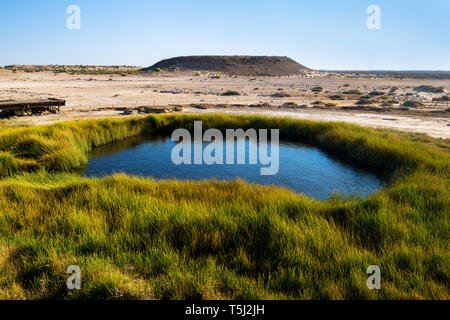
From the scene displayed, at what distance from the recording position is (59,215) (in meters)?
6.39

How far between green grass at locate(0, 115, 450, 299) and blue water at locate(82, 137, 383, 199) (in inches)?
90.8

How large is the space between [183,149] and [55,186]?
7.92 meters

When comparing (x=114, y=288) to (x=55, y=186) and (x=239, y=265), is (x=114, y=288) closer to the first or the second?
(x=239, y=265)

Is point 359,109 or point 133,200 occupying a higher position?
point 359,109

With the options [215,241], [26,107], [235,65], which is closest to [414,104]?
[215,241]

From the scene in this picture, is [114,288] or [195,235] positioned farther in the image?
[195,235]

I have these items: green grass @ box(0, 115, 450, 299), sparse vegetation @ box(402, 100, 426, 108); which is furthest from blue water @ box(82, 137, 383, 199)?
sparse vegetation @ box(402, 100, 426, 108)

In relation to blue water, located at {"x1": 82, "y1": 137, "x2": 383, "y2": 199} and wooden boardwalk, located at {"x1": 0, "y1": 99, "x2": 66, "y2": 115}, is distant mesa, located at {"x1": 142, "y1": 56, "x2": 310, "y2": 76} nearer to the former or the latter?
wooden boardwalk, located at {"x1": 0, "y1": 99, "x2": 66, "y2": 115}

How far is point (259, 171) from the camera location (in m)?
12.5

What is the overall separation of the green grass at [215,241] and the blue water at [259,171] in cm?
231

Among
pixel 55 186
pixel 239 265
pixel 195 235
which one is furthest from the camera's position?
A: pixel 55 186

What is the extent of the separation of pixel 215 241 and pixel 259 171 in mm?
7340

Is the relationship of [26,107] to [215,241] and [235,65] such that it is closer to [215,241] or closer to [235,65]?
[215,241]
